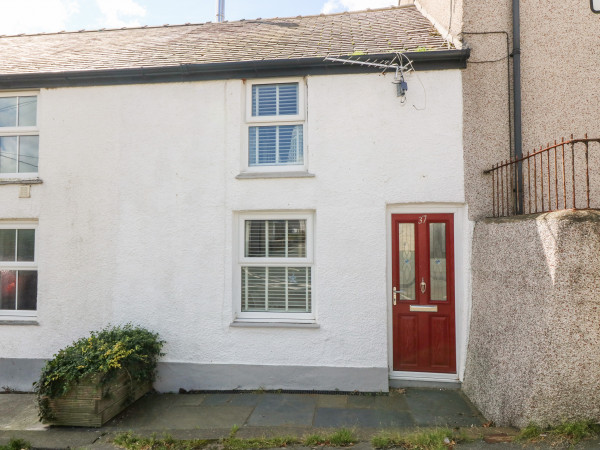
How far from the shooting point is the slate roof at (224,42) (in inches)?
244

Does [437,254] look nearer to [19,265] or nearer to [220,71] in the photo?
[220,71]

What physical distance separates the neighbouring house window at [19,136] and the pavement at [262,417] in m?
3.55

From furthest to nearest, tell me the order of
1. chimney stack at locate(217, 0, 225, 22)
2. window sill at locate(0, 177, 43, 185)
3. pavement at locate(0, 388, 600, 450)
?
chimney stack at locate(217, 0, 225, 22) < window sill at locate(0, 177, 43, 185) < pavement at locate(0, 388, 600, 450)

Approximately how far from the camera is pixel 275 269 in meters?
5.86

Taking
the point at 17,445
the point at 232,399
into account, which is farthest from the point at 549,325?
the point at 17,445

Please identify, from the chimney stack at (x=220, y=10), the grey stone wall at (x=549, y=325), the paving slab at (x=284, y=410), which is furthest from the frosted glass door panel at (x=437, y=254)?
the chimney stack at (x=220, y=10)

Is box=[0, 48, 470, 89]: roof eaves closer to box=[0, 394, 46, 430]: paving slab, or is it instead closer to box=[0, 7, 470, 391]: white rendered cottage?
box=[0, 7, 470, 391]: white rendered cottage

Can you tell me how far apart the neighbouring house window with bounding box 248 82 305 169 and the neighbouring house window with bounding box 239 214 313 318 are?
36.2 inches

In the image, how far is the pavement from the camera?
14.2 ft

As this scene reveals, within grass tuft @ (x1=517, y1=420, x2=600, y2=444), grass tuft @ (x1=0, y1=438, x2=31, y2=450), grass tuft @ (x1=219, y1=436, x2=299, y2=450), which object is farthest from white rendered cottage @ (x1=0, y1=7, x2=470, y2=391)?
grass tuft @ (x1=0, y1=438, x2=31, y2=450)

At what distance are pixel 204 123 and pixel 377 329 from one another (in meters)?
3.95

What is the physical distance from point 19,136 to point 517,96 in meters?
7.70

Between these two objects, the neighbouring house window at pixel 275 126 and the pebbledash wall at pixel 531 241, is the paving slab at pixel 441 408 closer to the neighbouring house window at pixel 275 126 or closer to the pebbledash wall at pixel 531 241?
the pebbledash wall at pixel 531 241

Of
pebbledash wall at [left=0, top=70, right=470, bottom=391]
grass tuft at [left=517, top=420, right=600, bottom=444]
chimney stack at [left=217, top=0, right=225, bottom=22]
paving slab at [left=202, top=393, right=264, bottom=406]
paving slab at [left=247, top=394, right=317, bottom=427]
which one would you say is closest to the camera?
grass tuft at [left=517, top=420, right=600, bottom=444]
